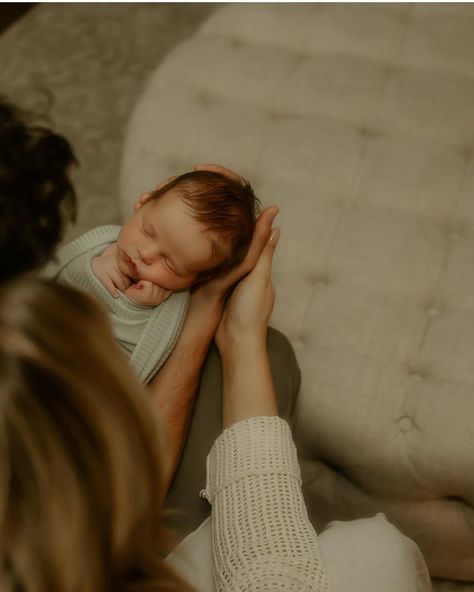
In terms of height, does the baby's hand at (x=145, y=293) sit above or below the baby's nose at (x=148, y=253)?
below

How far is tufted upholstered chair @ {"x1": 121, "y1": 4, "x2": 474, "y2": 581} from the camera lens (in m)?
1.10

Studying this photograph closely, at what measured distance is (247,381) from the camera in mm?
991

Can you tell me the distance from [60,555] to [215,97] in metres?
1.05

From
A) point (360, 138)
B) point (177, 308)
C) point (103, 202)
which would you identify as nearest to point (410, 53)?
point (360, 138)

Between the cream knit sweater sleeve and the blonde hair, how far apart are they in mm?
251

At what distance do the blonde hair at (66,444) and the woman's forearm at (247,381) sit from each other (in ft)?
1.25

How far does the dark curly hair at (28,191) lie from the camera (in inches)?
24.4

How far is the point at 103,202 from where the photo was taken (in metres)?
1.83

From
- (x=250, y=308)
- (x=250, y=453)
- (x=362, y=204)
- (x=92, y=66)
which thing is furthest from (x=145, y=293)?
(x=92, y=66)

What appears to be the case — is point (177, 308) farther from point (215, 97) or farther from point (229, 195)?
point (215, 97)

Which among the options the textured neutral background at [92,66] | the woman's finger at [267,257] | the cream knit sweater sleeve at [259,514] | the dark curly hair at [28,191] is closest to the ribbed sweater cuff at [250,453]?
the cream knit sweater sleeve at [259,514]

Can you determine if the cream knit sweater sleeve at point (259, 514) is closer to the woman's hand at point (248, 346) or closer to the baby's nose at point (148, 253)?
the woman's hand at point (248, 346)

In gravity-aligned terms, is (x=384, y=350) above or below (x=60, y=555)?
below

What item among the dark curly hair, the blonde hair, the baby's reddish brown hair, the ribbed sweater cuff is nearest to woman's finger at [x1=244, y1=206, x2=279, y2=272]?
the baby's reddish brown hair
